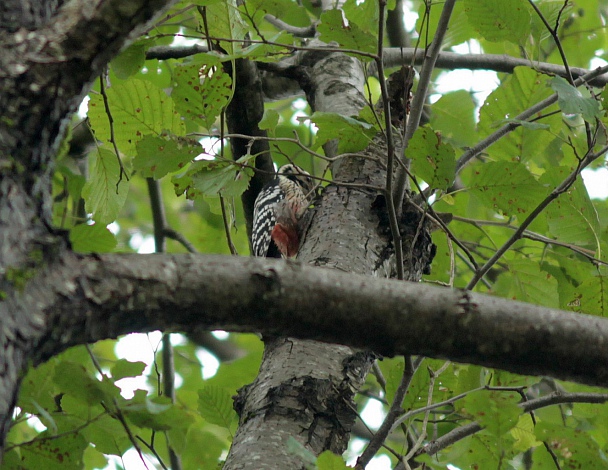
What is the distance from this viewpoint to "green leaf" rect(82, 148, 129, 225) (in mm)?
2350

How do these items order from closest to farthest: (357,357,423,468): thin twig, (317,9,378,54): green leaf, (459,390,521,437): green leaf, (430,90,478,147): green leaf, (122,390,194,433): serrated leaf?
(122,390,194,433): serrated leaf → (459,390,521,437): green leaf → (357,357,423,468): thin twig → (317,9,378,54): green leaf → (430,90,478,147): green leaf

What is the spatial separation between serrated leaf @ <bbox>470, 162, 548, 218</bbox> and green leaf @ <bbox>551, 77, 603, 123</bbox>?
41 cm

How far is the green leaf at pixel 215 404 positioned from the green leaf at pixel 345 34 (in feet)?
4.20

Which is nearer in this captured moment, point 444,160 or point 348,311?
point 348,311

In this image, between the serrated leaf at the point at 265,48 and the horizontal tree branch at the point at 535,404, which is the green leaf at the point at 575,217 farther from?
the serrated leaf at the point at 265,48

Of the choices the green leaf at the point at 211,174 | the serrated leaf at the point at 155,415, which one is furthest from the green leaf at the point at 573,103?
the serrated leaf at the point at 155,415

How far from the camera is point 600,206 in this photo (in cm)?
297

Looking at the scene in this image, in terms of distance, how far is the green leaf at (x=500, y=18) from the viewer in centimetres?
216

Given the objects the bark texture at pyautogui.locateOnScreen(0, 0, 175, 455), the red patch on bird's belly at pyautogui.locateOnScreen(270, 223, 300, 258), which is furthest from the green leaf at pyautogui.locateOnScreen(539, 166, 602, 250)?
the red patch on bird's belly at pyautogui.locateOnScreen(270, 223, 300, 258)

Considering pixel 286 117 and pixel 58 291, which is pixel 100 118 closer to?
pixel 58 291

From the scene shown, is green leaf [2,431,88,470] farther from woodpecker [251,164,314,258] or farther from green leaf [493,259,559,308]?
woodpecker [251,164,314,258]

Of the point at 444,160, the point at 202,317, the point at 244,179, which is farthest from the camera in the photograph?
the point at 244,179

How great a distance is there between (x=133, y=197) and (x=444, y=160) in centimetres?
578

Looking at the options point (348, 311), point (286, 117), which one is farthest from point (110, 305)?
point (286, 117)
